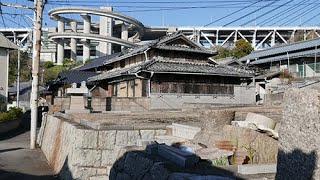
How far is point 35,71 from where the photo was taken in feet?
60.7

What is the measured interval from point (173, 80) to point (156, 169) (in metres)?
22.4

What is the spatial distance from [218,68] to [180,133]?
22.2 m

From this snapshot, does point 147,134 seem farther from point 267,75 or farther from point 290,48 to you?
point 290,48

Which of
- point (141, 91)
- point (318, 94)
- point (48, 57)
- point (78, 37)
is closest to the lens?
point (318, 94)

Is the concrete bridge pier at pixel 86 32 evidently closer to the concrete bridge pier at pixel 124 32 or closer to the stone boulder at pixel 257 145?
the concrete bridge pier at pixel 124 32

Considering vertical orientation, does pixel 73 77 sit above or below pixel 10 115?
above

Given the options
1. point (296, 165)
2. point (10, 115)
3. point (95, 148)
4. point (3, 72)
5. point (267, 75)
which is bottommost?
point (10, 115)

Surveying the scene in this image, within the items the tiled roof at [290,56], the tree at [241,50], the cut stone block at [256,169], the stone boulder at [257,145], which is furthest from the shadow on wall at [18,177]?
the tree at [241,50]

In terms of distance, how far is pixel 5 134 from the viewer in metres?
24.7

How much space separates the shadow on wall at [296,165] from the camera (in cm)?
356

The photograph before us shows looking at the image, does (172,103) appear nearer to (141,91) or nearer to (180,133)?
(141,91)

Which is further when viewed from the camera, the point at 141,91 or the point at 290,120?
the point at 141,91

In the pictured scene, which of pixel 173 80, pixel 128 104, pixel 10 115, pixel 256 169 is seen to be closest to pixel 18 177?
pixel 256 169

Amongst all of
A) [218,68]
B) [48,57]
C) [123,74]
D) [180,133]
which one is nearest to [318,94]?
[180,133]
